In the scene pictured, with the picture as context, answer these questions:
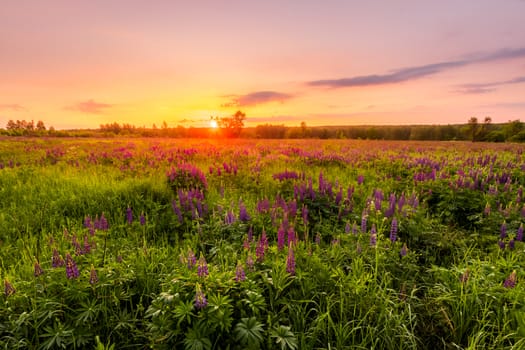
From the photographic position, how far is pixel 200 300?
6.30ft

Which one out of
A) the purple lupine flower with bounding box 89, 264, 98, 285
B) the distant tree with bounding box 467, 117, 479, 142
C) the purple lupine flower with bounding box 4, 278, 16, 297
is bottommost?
the purple lupine flower with bounding box 4, 278, 16, 297

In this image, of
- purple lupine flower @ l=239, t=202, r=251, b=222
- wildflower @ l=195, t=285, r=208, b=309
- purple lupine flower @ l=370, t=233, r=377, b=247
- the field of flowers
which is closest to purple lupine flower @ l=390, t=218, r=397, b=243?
the field of flowers

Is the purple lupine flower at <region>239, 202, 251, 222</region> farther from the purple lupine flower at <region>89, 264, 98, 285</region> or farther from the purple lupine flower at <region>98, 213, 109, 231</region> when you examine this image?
the purple lupine flower at <region>89, 264, 98, 285</region>

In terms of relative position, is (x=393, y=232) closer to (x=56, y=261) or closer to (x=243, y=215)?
(x=243, y=215)

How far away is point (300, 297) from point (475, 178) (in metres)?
5.40

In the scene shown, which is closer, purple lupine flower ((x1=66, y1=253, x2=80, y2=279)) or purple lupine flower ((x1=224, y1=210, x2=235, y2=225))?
purple lupine flower ((x1=66, y1=253, x2=80, y2=279))

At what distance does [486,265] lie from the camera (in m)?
2.72

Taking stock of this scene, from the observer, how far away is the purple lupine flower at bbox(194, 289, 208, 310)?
1.92m

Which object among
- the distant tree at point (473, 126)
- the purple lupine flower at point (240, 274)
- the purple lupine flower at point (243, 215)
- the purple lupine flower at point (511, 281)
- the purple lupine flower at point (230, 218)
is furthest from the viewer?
the distant tree at point (473, 126)

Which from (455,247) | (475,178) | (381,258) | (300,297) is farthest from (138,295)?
(475,178)

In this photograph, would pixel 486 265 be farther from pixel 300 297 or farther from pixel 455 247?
pixel 300 297

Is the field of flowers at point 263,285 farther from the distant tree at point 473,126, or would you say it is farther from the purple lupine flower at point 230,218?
the distant tree at point 473,126

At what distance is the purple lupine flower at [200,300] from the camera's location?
192 cm

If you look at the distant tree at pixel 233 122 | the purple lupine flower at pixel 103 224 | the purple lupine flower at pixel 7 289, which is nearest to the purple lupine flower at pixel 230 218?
the purple lupine flower at pixel 103 224
